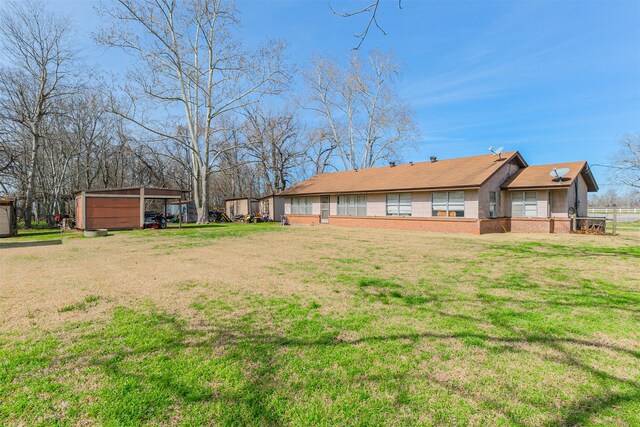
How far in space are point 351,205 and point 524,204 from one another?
433 inches

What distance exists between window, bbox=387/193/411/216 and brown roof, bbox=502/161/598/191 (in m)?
5.56

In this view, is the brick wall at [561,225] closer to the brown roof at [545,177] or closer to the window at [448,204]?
the brown roof at [545,177]

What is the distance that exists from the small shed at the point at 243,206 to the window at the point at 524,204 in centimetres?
2419

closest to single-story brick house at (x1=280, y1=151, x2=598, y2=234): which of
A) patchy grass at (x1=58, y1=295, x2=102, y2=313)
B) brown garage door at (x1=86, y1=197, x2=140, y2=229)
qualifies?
brown garage door at (x1=86, y1=197, x2=140, y2=229)

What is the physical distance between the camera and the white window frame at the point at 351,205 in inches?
876

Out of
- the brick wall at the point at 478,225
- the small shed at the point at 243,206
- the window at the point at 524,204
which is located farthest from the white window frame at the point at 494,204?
the small shed at the point at 243,206

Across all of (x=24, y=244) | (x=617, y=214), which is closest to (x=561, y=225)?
(x=24, y=244)

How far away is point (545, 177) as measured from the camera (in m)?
17.3

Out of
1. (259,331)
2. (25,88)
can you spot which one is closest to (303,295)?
(259,331)

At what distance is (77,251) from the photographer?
32.2ft

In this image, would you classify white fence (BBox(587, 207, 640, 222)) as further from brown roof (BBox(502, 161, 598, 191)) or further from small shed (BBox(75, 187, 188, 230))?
small shed (BBox(75, 187, 188, 230))

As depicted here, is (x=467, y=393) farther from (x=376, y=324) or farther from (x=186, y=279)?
(x=186, y=279)

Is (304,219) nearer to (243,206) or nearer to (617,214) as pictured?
(243,206)

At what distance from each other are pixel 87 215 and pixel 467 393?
71.1 feet
